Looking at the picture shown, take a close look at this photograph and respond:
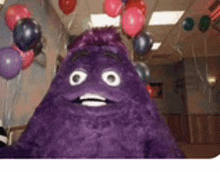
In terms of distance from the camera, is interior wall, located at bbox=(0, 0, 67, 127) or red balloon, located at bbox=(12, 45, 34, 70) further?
interior wall, located at bbox=(0, 0, 67, 127)

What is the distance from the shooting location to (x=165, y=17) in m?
3.92

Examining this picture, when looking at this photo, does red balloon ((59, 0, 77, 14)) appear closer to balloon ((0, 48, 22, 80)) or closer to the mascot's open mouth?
balloon ((0, 48, 22, 80))

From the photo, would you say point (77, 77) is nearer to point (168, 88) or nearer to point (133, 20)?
point (133, 20)

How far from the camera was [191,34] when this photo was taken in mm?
4727

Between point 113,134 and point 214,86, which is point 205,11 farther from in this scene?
point 113,134

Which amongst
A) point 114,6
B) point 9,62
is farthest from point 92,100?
point 114,6

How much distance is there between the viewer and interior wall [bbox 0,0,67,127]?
2.16 meters

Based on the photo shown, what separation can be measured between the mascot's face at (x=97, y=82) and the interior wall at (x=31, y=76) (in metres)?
0.93

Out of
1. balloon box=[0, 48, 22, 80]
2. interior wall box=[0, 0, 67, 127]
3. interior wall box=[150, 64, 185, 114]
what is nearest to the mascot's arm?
interior wall box=[0, 0, 67, 127]

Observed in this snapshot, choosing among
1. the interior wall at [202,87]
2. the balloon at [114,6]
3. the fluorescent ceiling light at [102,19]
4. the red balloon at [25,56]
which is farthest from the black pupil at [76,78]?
the interior wall at [202,87]

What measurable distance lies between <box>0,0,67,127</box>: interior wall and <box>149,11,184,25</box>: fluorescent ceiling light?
1.88 metres

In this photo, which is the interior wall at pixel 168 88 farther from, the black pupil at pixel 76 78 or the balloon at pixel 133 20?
the black pupil at pixel 76 78

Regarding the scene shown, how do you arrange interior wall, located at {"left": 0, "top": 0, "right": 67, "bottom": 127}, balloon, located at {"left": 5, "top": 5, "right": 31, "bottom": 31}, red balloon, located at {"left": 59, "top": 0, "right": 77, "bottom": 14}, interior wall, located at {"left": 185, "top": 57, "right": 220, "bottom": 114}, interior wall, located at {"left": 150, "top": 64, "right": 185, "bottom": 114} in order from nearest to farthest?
A: balloon, located at {"left": 5, "top": 5, "right": 31, "bottom": 31} → interior wall, located at {"left": 0, "top": 0, "right": 67, "bottom": 127} → red balloon, located at {"left": 59, "top": 0, "right": 77, "bottom": 14} → interior wall, located at {"left": 185, "top": 57, "right": 220, "bottom": 114} → interior wall, located at {"left": 150, "top": 64, "right": 185, "bottom": 114}

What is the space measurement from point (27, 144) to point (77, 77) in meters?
0.30
